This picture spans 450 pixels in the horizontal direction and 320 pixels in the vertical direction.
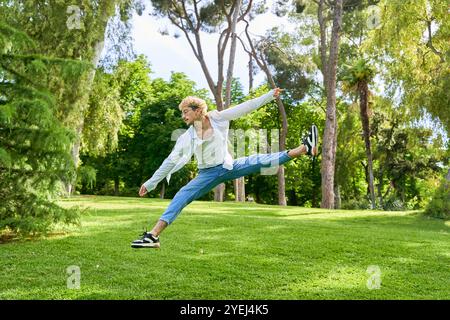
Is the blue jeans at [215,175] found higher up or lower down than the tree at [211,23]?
lower down

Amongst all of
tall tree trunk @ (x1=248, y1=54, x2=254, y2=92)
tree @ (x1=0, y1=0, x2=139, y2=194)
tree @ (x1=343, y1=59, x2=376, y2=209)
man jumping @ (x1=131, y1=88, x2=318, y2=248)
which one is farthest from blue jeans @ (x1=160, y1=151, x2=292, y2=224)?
A: tall tree trunk @ (x1=248, y1=54, x2=254, y2=92)

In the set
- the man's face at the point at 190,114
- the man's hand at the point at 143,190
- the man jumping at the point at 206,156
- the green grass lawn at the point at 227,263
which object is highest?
the man's face at the point at 190,114

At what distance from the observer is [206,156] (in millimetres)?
6281

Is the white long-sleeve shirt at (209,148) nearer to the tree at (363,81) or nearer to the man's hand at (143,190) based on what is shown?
the man's hand at (143,190)

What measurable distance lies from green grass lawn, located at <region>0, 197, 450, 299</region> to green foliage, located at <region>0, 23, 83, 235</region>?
564 mm

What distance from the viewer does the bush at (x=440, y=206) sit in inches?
777

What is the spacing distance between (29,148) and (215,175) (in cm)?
548

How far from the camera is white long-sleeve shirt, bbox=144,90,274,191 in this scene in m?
6.20

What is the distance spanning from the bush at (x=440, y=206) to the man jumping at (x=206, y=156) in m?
15.4

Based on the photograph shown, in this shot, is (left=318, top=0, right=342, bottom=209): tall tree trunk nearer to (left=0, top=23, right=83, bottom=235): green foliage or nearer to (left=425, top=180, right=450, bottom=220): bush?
(left=425, top=180, right=450, bottom=220): bush

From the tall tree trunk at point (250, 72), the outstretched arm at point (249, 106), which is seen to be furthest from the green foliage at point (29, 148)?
the tall tree trunk at point (250, 72)

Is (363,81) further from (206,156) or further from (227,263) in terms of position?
(206,156)

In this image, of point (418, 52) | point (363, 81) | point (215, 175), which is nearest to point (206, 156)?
point (215, 175)

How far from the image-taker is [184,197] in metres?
6.17
